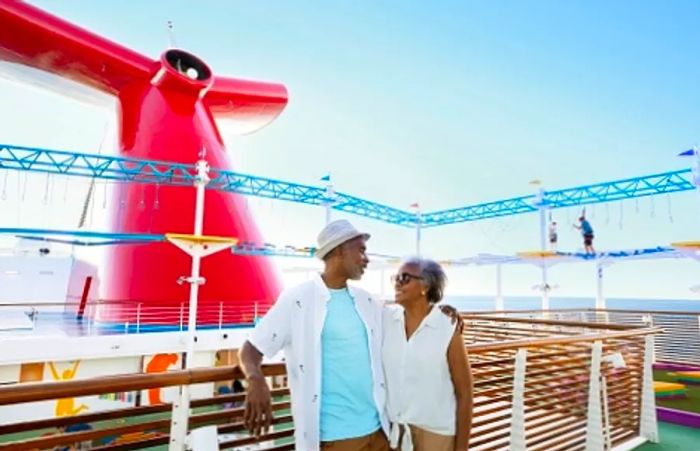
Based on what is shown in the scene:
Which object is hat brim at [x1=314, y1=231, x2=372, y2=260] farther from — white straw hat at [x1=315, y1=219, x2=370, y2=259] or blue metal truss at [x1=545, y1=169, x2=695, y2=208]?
blue metal truss at [x1=545, y1=169, x2=695, y2=208]

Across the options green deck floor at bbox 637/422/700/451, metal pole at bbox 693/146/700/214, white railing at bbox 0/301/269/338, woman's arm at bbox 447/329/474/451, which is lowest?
green deck floor at bbox 637/422/700/451

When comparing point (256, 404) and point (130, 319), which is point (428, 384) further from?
point (130, 319)

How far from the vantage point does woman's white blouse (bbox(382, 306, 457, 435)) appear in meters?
1.63

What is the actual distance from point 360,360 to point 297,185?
11.5 m

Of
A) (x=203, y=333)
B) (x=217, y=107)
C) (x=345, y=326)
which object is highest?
(x=217, y=107)

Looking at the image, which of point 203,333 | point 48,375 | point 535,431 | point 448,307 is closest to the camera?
point 448,307

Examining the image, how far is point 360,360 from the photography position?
1521 millimetres

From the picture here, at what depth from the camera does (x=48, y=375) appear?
8.05 meters

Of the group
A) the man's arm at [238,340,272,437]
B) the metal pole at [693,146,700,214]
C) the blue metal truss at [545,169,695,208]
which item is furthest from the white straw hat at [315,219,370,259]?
the blue metal truss at [545,169,695,208]

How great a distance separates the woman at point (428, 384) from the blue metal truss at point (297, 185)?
29.9ft

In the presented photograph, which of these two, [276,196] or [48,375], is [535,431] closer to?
[48,375]

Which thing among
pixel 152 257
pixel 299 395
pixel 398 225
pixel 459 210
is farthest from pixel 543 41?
pixel 299 395

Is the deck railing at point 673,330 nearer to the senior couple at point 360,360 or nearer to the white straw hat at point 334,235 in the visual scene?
the senior couple at point 360,360

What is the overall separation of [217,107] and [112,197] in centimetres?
365
